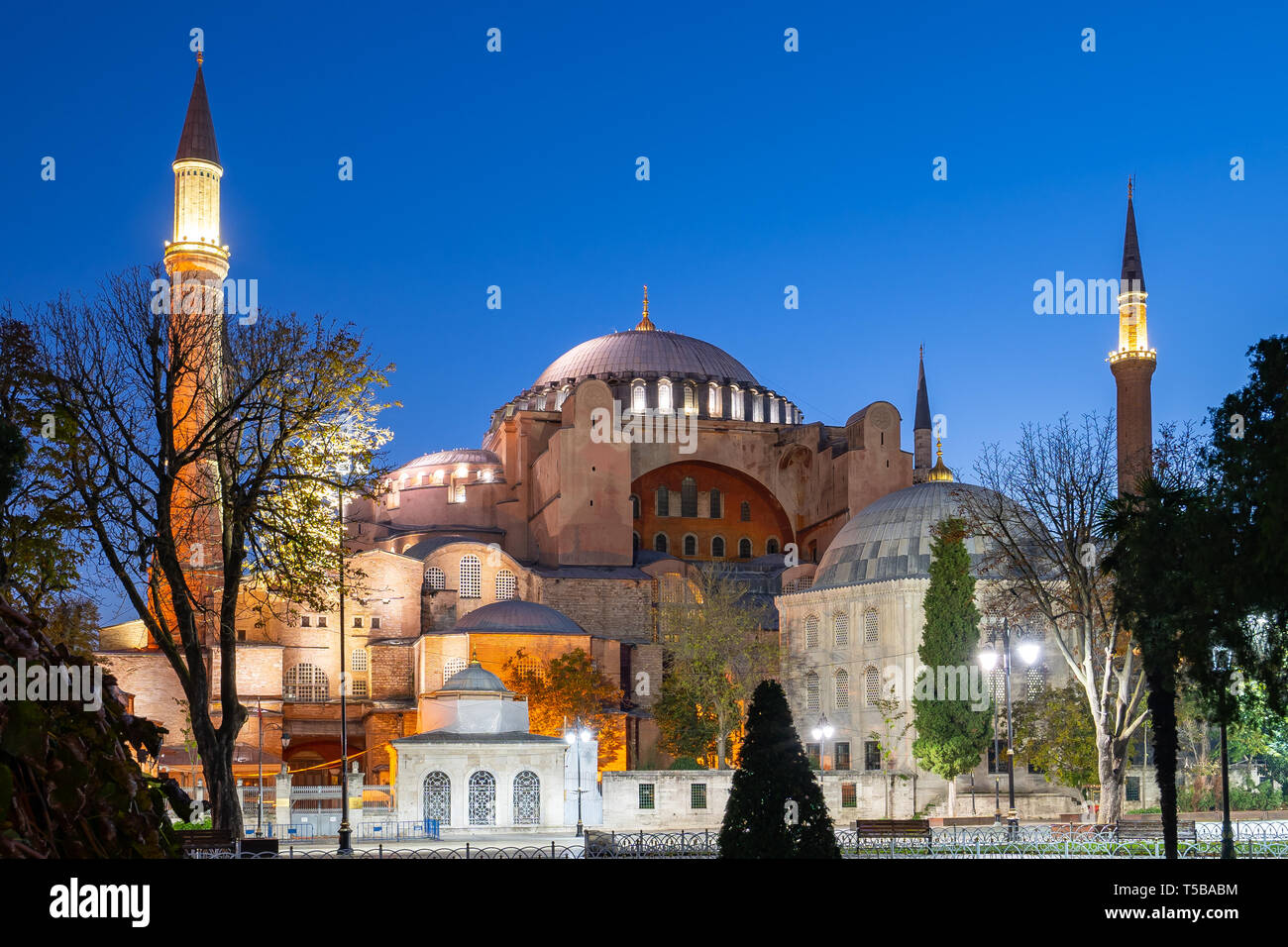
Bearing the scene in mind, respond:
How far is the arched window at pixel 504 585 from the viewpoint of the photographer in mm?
53312

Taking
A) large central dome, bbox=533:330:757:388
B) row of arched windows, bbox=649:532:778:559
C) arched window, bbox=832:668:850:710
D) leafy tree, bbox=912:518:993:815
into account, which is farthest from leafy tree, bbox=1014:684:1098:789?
large central dome, bbox=533:330:757:388

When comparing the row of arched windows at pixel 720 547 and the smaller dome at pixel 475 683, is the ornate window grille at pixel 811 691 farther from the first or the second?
the row of arched windows at pixel 720 547

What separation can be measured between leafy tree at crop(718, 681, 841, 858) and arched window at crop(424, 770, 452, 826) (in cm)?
2083

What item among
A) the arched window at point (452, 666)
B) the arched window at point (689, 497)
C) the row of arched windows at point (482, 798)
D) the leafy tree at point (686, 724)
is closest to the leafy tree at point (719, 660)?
the leafy tree at point (686, 724)

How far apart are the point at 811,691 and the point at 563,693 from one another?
8094mm

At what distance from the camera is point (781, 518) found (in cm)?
6456

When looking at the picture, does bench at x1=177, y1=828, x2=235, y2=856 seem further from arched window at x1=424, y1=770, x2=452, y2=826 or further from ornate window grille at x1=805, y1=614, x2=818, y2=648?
ornate window grille at x1=805, y1=614, x2=818, y2=648

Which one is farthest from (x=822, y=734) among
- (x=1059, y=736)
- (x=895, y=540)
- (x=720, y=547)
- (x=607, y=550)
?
(x=720, y=547)

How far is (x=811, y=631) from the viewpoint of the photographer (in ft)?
151

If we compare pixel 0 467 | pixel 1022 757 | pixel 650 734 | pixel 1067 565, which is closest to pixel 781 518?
pixel 650 734

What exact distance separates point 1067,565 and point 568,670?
62.2 feet

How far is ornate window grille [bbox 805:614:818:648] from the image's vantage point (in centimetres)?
4575
